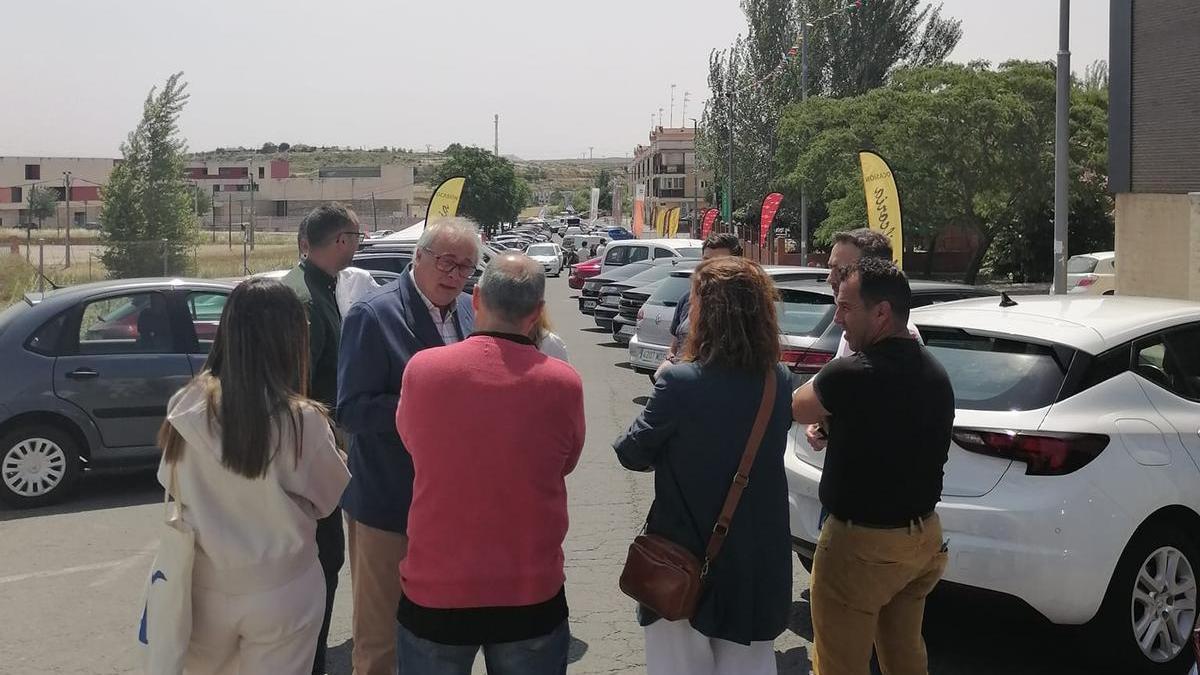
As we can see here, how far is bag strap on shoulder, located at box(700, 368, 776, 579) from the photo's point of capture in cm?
320

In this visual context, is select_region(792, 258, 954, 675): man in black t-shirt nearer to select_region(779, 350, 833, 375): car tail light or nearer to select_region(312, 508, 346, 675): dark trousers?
select_region(312, 508, 346, 675): dark trousers

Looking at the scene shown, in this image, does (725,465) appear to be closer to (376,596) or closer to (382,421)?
(382,421)

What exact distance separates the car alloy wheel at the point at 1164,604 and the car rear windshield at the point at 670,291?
828 centimetres

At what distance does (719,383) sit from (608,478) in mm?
5881

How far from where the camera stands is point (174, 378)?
823cm

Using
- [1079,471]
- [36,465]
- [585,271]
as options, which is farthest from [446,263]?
[585,271]

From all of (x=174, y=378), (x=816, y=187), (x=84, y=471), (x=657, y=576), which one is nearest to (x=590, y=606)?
(x=657, y=576)

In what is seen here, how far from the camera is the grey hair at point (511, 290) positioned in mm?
3111

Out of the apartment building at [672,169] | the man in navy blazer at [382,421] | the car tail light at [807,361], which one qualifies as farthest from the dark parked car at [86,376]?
the apartment building at [672,169]

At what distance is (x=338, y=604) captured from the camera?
19.4 ft

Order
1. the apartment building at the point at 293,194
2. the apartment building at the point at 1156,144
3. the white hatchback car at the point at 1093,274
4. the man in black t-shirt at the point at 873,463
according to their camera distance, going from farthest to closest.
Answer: the apartment building at the point at 293,194 < the white hatchback car at the point at 1093,274 < the apartment building at the point at 1156,144 < the man in black t-shirt at the point at 873,463

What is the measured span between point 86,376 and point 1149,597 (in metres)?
7.04

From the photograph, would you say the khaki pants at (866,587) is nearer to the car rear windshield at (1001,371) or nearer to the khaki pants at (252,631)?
the car rear windshield at (1001,371)

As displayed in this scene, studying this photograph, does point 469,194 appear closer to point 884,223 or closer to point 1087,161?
point 1087,161
